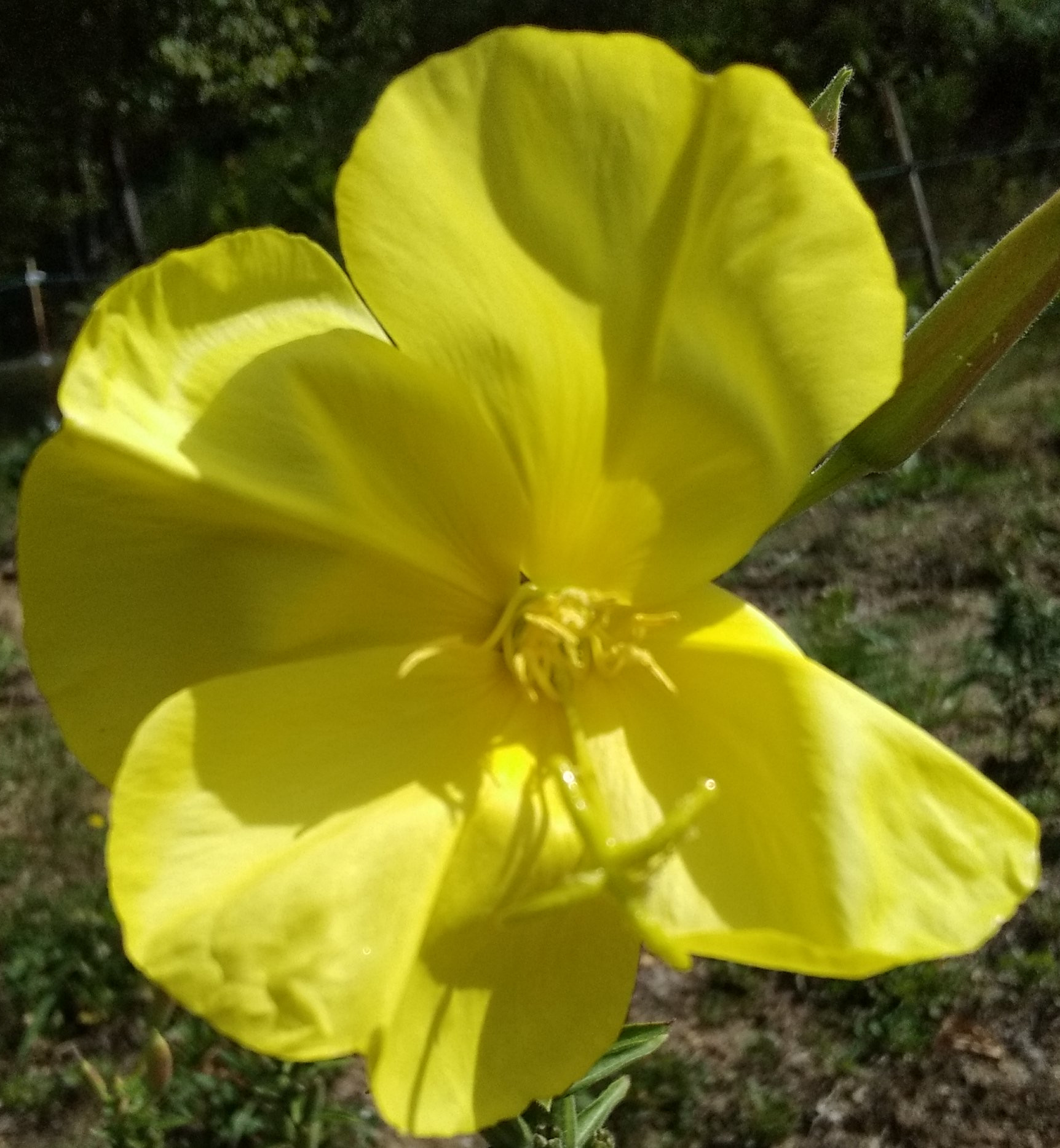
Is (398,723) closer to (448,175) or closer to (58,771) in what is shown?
(448,175)

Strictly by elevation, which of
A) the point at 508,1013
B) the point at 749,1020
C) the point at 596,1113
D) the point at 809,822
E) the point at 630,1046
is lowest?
the point at 749,1020

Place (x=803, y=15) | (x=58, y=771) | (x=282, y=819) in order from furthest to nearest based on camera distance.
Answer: (x=803, y=15), (x=58, y=771), (x=282, y=819)

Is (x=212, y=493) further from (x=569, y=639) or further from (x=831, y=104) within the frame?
(x=831, y=104)

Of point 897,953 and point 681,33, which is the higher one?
point 681,33

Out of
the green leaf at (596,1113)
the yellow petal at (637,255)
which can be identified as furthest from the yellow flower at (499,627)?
the green leaf at (596,1113)

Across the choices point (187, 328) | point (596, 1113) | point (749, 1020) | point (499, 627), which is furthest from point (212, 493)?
point (749, 1020)

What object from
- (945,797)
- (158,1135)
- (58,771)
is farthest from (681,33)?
(945,797)
